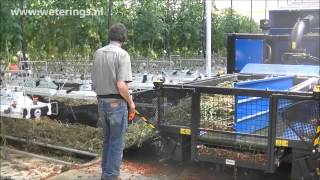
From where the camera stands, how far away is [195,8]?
11.7 meters

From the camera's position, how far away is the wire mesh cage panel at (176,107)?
16.2ft

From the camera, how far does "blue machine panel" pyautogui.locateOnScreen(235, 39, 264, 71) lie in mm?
7414

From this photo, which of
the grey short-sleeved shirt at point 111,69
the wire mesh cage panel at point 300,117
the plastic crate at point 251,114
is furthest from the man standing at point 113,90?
the wire mesh cage panel at point 300,117

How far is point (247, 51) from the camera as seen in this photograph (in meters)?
7.46

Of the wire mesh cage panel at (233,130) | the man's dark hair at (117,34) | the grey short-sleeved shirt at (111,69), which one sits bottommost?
the wire mesh cage panel at (233,130)

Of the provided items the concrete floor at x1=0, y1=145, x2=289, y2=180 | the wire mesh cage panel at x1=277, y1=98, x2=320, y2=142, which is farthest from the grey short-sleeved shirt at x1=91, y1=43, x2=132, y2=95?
the concrete floor at x1=0, y1=145, x2=289, y2=180

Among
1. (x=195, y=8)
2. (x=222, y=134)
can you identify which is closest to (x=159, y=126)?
(x=222, y=134)

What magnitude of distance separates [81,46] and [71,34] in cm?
42

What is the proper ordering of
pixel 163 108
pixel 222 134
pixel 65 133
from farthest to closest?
1. pixel 65 133
2. pixel 163 108
3. pixel 222 134

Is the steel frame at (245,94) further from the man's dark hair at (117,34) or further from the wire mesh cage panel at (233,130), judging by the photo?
the man's dark hair at (117,34)

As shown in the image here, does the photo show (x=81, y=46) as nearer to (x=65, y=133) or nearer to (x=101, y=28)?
(x=101, y=28)

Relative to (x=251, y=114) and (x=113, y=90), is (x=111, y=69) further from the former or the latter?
(x=251, y=114)

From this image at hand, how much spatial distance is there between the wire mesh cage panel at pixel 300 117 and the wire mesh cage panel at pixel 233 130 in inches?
8.6

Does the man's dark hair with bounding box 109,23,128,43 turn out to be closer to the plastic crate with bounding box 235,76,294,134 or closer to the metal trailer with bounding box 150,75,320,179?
the metal trailer with bounding box 150,75,320,179
